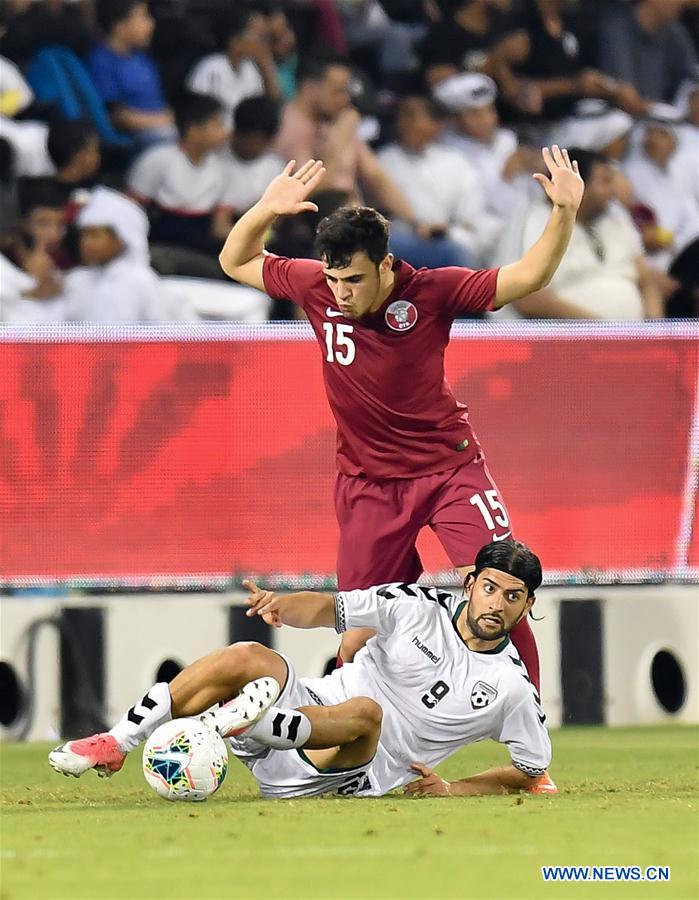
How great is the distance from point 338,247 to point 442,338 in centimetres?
73

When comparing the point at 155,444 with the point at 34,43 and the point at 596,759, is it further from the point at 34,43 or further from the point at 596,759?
the point at 34,43

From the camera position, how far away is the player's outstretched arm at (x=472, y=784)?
21.4 ft

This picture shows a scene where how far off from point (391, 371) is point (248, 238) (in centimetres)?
82

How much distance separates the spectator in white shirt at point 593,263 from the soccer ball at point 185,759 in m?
6.25

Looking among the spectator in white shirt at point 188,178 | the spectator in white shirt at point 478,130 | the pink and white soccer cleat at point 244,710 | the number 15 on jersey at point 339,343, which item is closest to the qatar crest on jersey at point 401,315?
the number 15 on jersey at point 339,343

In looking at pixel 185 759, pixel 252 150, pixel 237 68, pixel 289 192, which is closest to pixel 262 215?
pixel 289 192

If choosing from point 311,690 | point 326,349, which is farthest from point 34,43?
point 311,690

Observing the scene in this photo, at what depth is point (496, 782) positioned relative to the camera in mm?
6637

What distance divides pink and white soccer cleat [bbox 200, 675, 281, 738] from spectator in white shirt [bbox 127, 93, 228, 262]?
6431 millimetres

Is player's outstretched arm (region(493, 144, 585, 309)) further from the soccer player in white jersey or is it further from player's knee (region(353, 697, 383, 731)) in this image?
player's knee (region(353, 697, 383, 731))

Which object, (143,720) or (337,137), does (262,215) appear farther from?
(337,137)

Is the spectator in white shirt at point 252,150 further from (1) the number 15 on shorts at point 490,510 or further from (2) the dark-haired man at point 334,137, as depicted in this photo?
(1) the number 15 on shorts at point 490,510

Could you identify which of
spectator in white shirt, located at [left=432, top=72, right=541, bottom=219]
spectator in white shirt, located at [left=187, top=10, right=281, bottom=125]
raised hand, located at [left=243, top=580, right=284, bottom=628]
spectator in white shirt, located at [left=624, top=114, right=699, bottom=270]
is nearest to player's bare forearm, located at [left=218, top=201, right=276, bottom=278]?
raised hand, located at [left=243, top=580, right=284, bottom=628]

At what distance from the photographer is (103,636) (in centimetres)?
997
